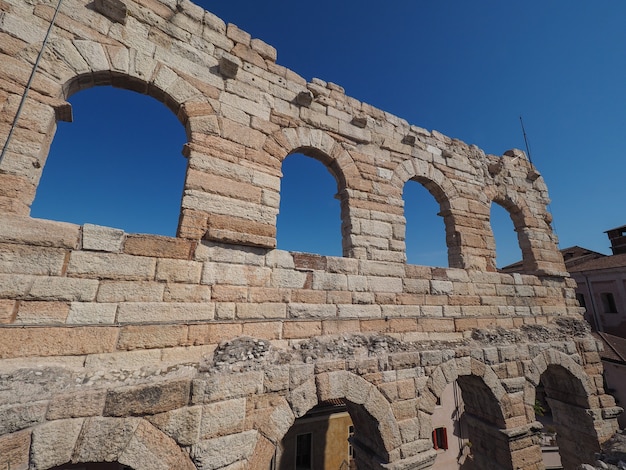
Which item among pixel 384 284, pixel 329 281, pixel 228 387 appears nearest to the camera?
pixel 228 387

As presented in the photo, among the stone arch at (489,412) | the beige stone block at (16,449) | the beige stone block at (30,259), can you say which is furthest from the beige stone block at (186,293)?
the stone arch at (489,412)

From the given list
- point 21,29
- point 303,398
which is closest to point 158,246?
point 303,398

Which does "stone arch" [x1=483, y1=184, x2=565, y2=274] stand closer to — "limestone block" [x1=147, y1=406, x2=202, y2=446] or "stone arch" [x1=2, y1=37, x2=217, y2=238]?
"stone arch" [x1=2, y1=37, x2=217, y2=238]

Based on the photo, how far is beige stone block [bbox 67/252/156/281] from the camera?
2.68 metres

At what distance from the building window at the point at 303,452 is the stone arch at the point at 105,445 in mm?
10458

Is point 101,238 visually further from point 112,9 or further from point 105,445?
point 112,9

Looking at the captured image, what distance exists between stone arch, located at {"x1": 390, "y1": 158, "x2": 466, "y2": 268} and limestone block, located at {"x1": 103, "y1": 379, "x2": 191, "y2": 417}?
4.47m

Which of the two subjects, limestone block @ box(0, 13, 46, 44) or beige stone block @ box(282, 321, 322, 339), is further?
beige stone block @ box(282, 321, 322, 339)

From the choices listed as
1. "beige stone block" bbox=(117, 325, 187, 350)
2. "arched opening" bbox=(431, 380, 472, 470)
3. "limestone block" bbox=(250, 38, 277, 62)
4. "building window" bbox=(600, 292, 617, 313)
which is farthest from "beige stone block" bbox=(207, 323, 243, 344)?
"building window" bbox=(600, 292, 617, 313)

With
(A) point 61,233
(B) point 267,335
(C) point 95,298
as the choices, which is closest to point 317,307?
(B) point 267,335

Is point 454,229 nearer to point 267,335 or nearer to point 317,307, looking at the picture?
point 317,307

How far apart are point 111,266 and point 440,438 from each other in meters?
14.5

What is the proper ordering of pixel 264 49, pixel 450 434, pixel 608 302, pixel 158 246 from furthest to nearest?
pixel 608 302 → pixel 450 434 → pixel 264 49 → pixel 158 246

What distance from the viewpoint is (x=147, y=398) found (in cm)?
249
